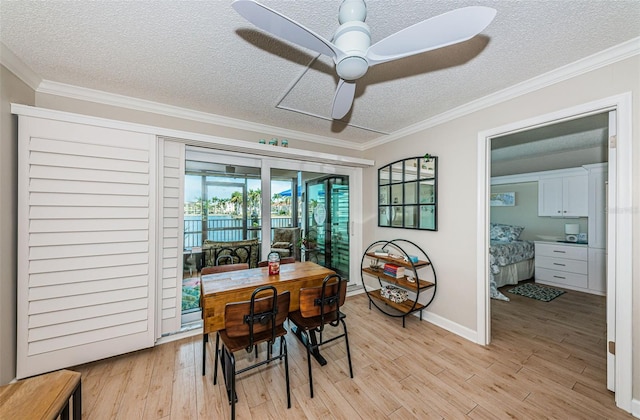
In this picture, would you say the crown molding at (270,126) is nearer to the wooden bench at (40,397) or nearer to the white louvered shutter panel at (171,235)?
the white louvered shutter panel at (171,235)

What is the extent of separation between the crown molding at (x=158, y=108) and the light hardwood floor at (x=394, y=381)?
251cm

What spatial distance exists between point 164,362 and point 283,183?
2.38 meters

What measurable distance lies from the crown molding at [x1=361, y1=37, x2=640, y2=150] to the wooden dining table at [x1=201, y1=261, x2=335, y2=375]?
7.39 feet

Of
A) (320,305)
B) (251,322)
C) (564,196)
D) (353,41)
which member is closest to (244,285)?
(251,322)

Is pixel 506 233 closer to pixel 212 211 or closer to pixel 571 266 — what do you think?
pixel 571 266

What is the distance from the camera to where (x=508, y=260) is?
14.1 feet

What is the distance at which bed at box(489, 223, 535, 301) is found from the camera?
402 centimetres

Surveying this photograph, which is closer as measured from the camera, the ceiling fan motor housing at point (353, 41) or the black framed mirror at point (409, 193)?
the ceiling fan motor housing at point (353, 41)

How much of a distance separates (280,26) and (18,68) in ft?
7.61

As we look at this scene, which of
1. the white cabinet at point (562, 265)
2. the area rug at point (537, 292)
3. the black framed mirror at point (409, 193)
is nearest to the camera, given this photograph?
the black framed mirror at point (409, 193)

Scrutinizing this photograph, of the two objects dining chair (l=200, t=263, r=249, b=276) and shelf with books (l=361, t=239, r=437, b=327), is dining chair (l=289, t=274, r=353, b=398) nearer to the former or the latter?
dining chair (l=200, t=263, r=249, b=276)

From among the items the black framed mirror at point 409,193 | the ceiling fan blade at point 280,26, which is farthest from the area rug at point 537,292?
the ceiling fan blade at point 280,26

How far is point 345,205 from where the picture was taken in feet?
13.5

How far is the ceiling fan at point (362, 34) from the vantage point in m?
0.99
